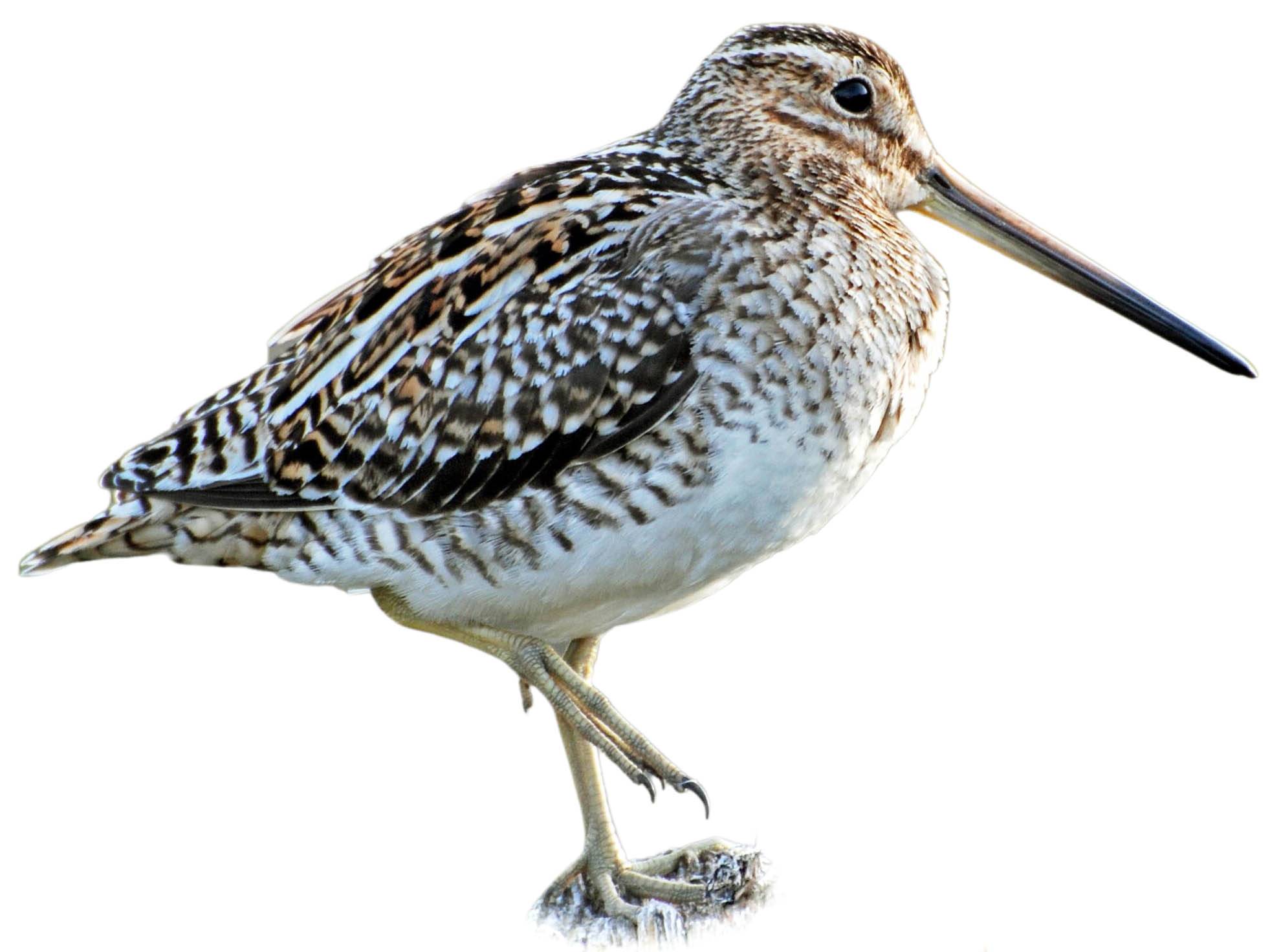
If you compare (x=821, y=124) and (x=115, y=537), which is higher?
(x=821, y=124)

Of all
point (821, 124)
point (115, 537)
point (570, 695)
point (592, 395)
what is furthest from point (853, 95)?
point (115, 537)

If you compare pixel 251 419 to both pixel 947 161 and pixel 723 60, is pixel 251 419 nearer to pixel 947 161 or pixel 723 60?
pixel 723 60

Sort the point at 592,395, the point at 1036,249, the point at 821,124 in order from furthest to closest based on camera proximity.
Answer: the point at 1036,249
the point at 821,124
the point at 592,395

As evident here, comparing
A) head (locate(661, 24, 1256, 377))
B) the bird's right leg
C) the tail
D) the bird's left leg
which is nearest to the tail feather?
the tail

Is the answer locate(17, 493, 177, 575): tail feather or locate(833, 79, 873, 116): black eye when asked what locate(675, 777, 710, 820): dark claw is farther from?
locate(833, 79, 873, 116): black eye

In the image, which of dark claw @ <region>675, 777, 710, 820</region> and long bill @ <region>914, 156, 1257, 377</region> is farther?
long bill @ <region>914, 156, 1257, 377</region>

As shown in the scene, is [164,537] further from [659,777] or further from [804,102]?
[804,102]

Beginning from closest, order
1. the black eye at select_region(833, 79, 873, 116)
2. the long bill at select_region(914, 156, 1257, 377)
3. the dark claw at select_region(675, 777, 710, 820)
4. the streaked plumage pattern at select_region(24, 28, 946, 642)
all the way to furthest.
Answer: the streaked plumage pattern at select_region(24, 28, 946, 642), the dark claw at select_region(675, 777, 710, 820), the black eye at select_region(833, 79, 873, 116), the long bill at select_region(914, 156, 1257, 377)

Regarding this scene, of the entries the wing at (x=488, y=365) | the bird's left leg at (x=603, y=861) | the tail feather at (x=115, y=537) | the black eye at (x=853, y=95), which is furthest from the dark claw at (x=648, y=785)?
the black eye at (x=853, y=95)
